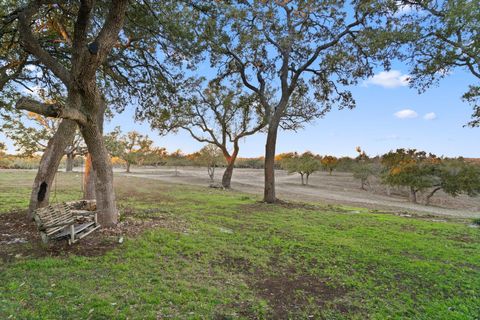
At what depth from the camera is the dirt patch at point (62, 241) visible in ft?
16.8

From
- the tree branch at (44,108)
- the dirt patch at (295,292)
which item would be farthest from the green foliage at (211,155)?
the dirt patch at (295,292)

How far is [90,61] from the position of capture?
5285 mm

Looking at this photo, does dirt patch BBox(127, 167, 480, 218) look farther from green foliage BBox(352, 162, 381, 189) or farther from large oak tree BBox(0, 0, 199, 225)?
large oak tree BBox(0, 0, 199, 225)

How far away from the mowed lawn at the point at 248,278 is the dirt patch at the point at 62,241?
17 cm

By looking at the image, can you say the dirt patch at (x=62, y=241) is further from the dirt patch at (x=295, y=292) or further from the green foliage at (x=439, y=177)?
the green foliage at (x=439, y=177)

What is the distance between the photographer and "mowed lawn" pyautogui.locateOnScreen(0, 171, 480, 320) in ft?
11.3

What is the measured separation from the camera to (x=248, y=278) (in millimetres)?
4500

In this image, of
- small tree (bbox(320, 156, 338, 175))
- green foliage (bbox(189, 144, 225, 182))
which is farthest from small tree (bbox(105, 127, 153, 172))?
small tree (bbox(320, 156, 338, 175))

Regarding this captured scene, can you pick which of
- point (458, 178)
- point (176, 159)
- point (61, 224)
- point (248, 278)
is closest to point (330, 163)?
point (458, 178)

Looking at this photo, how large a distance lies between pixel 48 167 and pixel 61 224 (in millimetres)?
2706

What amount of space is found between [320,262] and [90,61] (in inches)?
235

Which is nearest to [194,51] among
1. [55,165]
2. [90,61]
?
[90,61]

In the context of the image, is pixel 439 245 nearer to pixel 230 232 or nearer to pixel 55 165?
pixel 230 232

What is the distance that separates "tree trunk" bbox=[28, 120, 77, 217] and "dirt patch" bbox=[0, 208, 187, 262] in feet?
1.93
